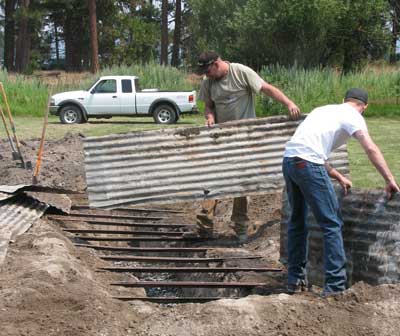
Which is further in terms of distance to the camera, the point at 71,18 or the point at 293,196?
the point at 71,18

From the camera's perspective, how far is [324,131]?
4.71 meters

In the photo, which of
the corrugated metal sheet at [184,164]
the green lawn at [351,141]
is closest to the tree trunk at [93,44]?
the green lawn at [351,141]

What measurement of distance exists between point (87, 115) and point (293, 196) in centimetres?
1734

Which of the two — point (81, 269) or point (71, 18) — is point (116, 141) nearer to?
point (81, 269)

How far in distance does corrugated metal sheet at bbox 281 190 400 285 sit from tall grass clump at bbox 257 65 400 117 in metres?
15.9

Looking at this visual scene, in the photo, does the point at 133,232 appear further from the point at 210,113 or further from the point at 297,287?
the point at 297,287

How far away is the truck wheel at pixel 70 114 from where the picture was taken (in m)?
21.6

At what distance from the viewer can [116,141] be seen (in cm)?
726

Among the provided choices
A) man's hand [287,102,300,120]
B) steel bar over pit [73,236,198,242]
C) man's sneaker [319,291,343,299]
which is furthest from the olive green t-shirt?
man's sneaker [319,291,343,299]

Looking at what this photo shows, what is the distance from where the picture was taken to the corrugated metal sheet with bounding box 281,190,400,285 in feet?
15.8

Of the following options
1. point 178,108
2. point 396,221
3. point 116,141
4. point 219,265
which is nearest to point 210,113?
point 116,141

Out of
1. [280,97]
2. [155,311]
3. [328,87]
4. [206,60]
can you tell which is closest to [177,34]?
[328,87]

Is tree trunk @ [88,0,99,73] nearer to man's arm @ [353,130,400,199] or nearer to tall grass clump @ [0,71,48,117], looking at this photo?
tall grass clump @ [0,71,48,117]

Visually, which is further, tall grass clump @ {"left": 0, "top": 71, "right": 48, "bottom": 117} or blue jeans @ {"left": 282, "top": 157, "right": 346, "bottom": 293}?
tall grass clump @ {"left": 0, "top": 71, "right": 48, "bottom": 117}
